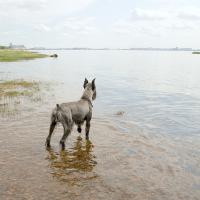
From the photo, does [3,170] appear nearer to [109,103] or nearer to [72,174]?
[72,174]

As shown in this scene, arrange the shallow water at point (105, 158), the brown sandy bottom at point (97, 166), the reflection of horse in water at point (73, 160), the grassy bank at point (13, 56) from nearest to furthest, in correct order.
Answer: the brown sandy bottom at point (97, 166)
the shallow water at point (105, 158)
the reflection of horse in water at point (73, 160)
the grassy bank at point (13, 56)

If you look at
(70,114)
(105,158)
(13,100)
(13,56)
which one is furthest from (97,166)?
(13,56)

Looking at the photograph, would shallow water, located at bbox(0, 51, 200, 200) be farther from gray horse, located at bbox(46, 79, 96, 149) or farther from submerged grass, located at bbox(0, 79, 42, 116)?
gray horse, located at bbox(46, 79, 96, 149)

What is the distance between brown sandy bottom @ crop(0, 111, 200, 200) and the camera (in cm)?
1068

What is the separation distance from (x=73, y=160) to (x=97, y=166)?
119cm

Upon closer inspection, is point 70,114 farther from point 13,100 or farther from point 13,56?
point 13,56

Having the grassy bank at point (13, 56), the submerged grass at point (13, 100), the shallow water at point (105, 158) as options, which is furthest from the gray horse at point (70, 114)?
the grassy bank at point (13, 56)

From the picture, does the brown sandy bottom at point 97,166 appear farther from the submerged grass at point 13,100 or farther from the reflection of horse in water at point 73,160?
the submerged grass at point 13,100

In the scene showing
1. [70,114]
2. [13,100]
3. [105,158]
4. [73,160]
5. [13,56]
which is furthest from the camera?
[13,56]

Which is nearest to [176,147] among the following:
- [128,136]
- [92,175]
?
[128,136]

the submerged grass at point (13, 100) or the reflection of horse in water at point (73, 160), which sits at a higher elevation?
the submerged grass at point (13, 100)

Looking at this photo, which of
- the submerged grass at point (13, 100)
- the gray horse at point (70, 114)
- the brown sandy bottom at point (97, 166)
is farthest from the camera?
the submerged grass at point (13, 100)

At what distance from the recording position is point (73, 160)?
44.6ft

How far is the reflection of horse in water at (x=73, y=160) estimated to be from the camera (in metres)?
12.5
